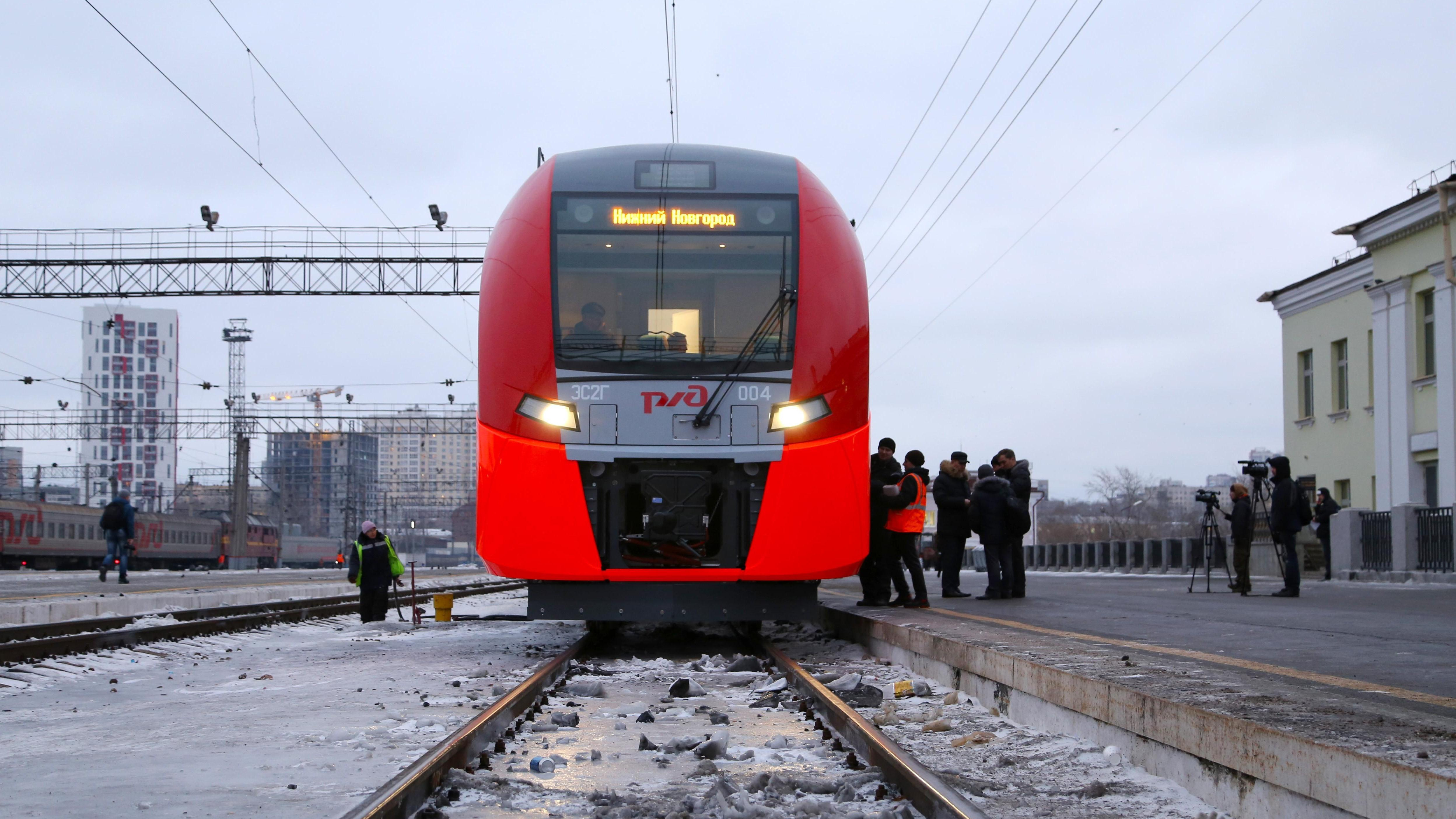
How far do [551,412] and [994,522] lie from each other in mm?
5590

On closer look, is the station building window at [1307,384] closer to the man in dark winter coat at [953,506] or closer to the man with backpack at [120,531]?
the man in dark winter coat at [953,506]

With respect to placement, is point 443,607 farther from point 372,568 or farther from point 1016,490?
point 1016,490

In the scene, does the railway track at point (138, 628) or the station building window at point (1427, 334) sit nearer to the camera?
the railway track at point (138, 628)

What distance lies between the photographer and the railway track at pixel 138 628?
34.3ft

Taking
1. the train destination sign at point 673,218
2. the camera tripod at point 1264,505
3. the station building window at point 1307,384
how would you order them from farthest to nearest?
1. the station building window at point 1307,384
2. the camera tripod at point 1264,505
3. the train destination sign at point 673,218

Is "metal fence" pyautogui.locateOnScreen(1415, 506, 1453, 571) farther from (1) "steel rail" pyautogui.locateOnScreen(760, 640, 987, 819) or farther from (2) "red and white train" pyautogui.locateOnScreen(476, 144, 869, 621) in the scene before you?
(1) "steel rail" pyautogui.locateOnScreen(760, 640, 987, 819)

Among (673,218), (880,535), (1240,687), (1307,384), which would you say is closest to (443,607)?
(880,535)

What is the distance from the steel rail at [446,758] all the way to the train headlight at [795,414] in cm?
270

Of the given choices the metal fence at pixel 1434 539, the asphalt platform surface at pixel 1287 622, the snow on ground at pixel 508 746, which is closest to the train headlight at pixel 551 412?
the snow on ground at pixel 508 746

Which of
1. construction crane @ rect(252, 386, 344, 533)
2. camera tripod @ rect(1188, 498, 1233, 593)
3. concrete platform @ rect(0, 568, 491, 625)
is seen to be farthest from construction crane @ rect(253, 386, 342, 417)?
camera tripod @ rect(1188, 498, 1233, 593)

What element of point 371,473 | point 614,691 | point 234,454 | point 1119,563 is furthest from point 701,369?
point 371,473

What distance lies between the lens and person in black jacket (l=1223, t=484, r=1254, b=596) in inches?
581

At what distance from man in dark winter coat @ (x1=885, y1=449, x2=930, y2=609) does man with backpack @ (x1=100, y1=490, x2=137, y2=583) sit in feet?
51.1

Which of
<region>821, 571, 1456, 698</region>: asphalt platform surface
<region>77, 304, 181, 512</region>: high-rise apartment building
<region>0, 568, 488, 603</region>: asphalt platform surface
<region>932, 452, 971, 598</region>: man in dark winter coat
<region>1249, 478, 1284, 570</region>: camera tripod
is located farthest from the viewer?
<region>77, 304, 181, 512</region>: high-rise apartment building
